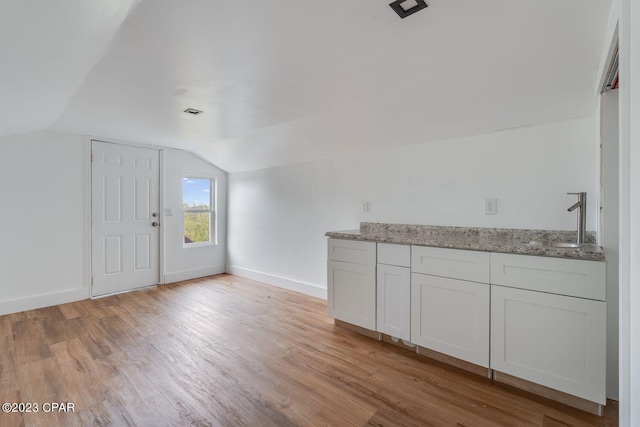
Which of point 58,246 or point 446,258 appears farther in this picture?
point 58,246

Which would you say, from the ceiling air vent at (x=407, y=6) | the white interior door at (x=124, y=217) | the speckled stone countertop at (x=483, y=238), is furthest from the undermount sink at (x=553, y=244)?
the white interior door at (x=124, y=217)

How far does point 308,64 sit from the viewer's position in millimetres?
1916

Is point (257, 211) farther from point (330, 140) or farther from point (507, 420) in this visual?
point (507, 420)

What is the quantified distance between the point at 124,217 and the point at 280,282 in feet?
7.62

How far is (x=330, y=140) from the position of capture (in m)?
3.36

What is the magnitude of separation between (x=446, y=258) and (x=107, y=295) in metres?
4.19

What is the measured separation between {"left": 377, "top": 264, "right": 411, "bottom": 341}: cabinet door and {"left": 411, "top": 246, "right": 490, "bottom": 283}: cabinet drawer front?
0.47ft

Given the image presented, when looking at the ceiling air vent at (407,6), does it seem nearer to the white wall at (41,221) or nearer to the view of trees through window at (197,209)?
the white wall at (41,221)

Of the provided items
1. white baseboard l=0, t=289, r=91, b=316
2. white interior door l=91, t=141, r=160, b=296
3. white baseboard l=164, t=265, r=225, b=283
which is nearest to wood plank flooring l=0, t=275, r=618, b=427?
white baseboard l=0, t=289, r=91, b=316

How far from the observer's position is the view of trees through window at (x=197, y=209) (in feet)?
16.1

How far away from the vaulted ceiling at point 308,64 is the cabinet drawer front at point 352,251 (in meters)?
1.12

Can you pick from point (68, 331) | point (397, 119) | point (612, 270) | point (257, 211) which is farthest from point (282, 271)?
point (612, 270)
